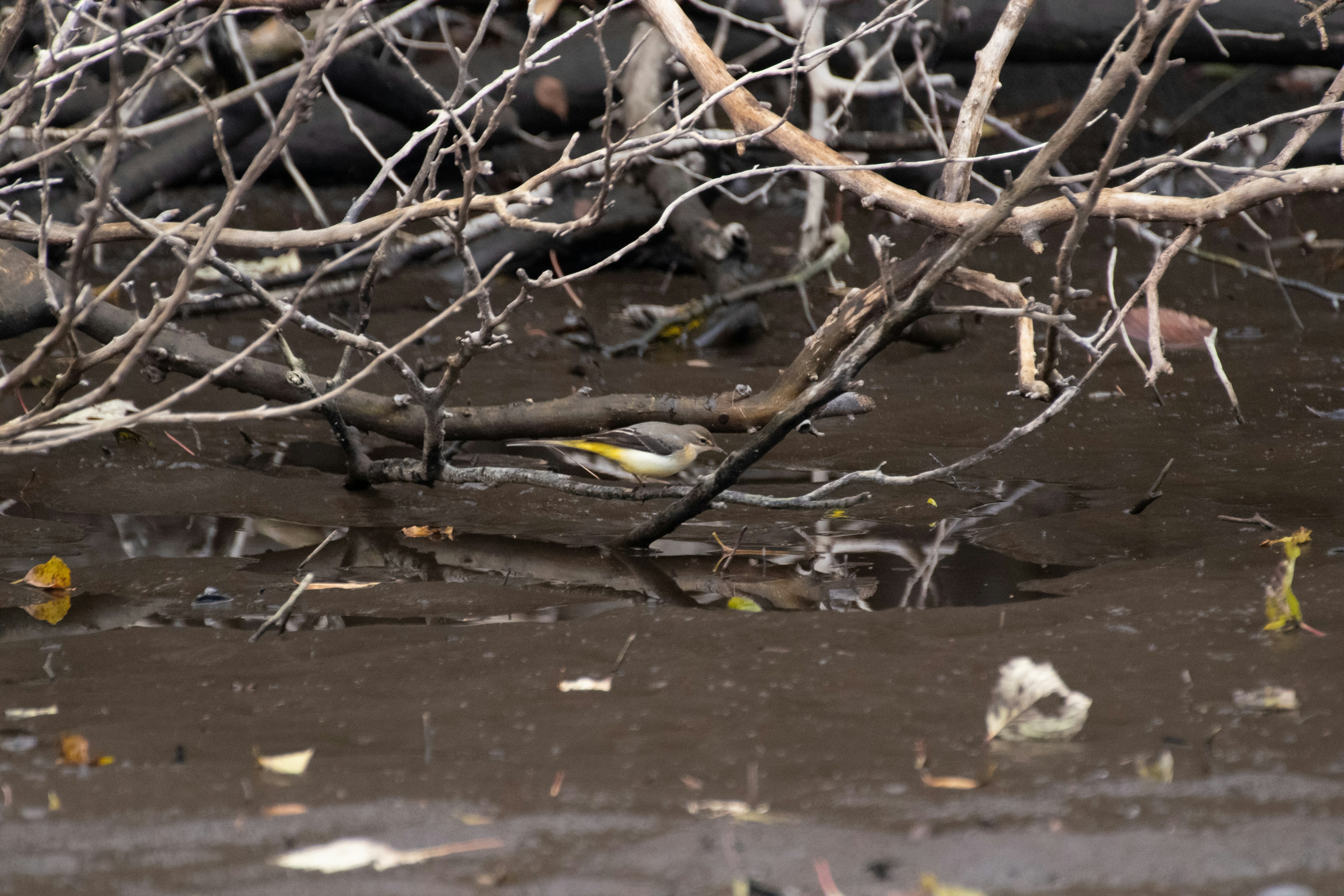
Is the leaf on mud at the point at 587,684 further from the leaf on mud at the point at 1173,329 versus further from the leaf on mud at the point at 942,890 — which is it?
the leaf on mud at the point at 1173,329

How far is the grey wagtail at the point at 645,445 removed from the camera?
4582mm

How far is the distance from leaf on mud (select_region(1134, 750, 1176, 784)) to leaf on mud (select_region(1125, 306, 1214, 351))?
15.4 ft

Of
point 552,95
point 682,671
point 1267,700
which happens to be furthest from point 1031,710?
point 552,95

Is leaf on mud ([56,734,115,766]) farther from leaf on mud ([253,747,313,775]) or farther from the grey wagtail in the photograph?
the grey wagtail

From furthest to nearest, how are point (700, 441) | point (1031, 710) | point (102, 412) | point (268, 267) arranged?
point (268, 267), point (700, 441), point (102, 412), point (1031, 710)

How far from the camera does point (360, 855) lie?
1.91 m

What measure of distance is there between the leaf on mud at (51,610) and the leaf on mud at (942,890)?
2438mm

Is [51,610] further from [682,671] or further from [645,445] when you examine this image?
[645,445]

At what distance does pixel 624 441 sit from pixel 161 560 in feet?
5.55

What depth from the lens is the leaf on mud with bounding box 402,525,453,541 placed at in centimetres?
415

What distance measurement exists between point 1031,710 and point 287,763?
1.40 metres

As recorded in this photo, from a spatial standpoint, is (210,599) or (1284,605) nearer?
(1284,605)

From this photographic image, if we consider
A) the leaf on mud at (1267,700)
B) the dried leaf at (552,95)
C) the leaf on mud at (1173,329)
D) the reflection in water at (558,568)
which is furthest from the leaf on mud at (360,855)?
the dried leaf at (552,95)

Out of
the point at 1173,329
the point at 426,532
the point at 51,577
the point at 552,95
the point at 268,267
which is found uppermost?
the point at 552,95
